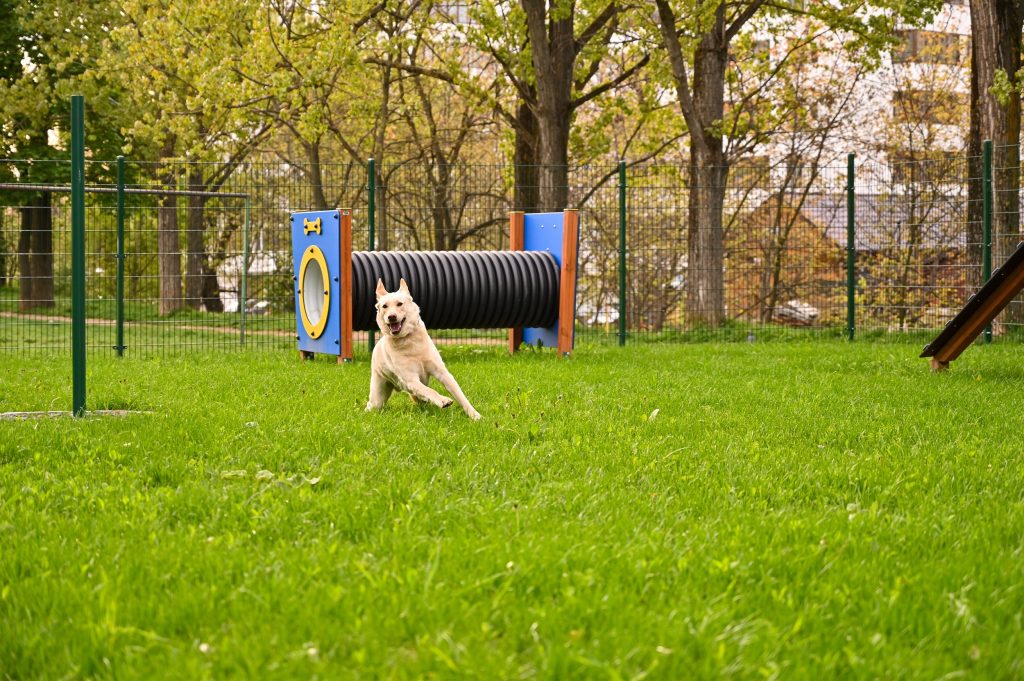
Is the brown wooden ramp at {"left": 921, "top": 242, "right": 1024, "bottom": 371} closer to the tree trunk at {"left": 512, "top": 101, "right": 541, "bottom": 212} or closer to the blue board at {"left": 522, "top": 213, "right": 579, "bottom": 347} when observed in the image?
the blue board at {"left": 522, "top": 213, "right": 579, "bottom": 347}

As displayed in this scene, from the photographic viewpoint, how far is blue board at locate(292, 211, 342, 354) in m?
12.2

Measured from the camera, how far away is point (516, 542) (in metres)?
4.27

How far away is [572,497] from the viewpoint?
5.06 m

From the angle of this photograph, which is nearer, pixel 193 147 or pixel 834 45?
pixel 193 147

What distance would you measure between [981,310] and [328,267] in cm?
662

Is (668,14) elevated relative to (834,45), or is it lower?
lower

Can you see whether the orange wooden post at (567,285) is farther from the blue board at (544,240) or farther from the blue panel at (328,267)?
the blue panel at (328,267)

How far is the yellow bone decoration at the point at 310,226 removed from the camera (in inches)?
496

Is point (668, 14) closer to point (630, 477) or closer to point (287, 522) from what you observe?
point (630, 477)

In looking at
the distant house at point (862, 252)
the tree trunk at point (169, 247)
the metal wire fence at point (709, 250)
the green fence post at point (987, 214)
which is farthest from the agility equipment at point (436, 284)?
the tree trunk at point (169, 247)

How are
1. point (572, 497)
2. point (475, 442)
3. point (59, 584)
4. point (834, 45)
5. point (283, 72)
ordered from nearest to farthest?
point (59, 584) → point (572, 497) → point (475, 442) → point (283, 72) → point (834, 45)

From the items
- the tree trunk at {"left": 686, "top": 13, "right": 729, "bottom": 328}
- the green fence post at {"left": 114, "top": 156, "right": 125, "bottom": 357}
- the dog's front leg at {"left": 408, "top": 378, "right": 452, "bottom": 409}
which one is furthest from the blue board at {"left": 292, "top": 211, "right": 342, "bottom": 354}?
the tree trunk at {"left": 686, "top": 13, "right": 729, "bottom": 328}

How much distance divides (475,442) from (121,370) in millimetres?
6035

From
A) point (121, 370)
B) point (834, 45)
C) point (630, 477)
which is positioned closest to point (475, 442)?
point (630, 477)
